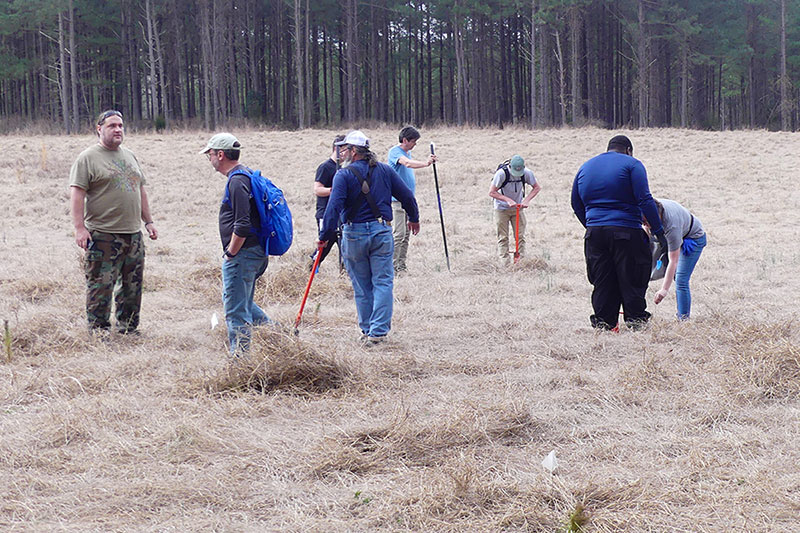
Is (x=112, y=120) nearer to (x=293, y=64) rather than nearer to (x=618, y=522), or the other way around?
(x=618, y=522)

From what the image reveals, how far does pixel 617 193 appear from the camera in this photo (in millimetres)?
6602

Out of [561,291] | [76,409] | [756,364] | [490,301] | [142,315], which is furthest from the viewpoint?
[561,291]

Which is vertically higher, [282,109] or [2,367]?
[282,109]

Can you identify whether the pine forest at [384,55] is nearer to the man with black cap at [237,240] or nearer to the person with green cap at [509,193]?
the person with green cap at [509,193]

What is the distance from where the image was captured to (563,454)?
165 inches

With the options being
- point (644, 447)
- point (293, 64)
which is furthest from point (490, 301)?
point (293, 64)

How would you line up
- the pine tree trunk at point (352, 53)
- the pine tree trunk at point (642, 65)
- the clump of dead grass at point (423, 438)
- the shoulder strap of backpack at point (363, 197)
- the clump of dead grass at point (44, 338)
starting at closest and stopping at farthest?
1. the clump of dead grass at point (423, 438)
2. the clump of dead grass at point (44, 338)
3. the shoulder strap of backpack at point (363, 197)
4. the pine tree trunk at point (642, 65)
5. the pine tree trunk at point (352, 53)

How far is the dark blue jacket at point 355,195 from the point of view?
654 cm

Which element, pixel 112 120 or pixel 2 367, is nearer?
pixel 2 367

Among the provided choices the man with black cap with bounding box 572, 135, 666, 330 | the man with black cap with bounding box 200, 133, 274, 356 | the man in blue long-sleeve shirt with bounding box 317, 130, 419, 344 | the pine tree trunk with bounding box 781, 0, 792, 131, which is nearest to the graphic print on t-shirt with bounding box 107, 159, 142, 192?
the man with black cap with bounding box 200, 133, 274, 356

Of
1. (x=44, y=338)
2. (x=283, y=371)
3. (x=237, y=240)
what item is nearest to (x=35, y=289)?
(x=44, y=338)

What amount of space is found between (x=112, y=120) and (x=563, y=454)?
14.9 feet

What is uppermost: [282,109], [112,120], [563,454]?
[282,109]

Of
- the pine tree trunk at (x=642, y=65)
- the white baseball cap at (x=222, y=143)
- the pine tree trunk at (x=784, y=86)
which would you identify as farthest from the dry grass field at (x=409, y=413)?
the pine tree trunk at (x=784, y=86)
